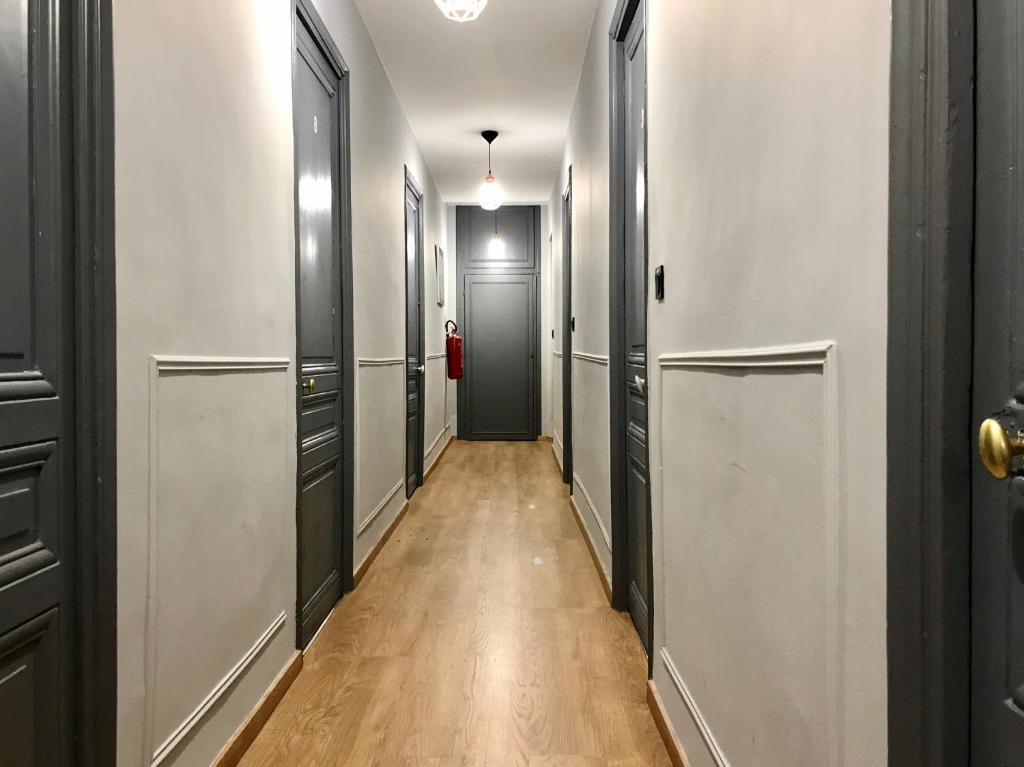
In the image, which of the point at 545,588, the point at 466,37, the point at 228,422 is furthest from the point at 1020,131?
the point at 466,37

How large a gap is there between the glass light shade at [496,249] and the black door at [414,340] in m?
2.32

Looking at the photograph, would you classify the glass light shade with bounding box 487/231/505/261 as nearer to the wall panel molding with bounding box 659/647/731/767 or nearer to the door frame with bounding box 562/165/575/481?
the door frame with bounding box 562/165/575/481

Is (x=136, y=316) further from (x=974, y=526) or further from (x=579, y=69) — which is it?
(x=579, y=69)

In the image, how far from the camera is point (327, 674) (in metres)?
2.19

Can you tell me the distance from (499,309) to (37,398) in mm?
6798

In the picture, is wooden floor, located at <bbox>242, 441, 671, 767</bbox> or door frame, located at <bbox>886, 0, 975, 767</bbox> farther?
wooden floor, located at <bbox>242, 441, 671, 767</bbox>

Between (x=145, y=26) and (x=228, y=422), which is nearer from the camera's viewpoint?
(x=145, y=26)

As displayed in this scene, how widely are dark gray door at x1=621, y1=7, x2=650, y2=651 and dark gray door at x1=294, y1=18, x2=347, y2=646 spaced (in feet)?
3.90

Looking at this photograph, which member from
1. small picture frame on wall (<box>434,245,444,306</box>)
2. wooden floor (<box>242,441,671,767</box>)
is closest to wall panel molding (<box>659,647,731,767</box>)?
wooden floor (<box>242,441,671,767</box>)

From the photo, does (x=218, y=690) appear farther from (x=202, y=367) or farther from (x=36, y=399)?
(x=36, y=399)

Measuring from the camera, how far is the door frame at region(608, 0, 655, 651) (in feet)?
8.84

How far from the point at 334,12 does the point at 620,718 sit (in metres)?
2.83

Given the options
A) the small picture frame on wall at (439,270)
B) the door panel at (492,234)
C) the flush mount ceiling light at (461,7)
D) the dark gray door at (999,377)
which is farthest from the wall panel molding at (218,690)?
the door panel at (492,234)

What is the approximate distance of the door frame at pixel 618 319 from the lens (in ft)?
8.84
